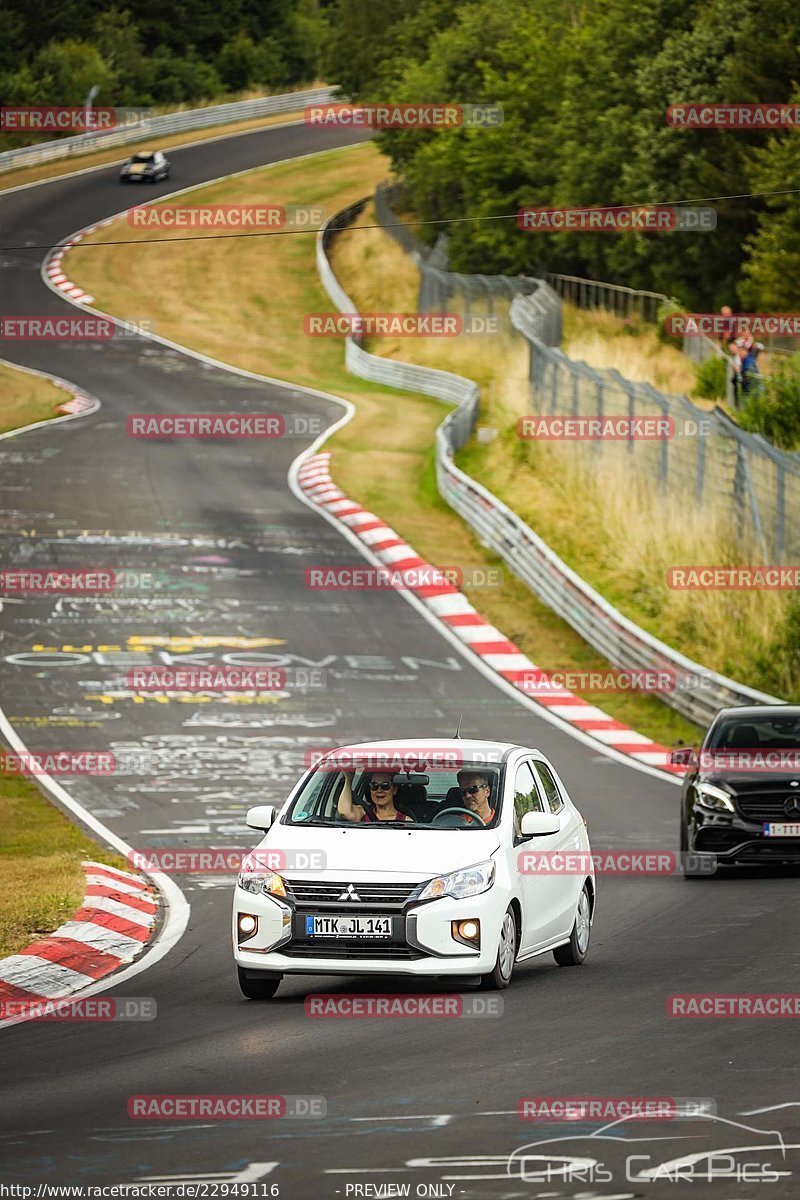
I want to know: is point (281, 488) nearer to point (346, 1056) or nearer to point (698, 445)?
point (698, 445)

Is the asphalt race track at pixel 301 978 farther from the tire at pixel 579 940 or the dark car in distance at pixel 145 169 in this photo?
the dark car in distance at pixel 145 169

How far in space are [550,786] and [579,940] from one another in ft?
3.44

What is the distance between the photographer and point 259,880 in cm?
1155

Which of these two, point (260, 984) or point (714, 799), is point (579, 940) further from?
point (714, 799)

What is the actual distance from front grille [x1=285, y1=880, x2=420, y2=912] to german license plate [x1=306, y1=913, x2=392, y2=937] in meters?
0.06

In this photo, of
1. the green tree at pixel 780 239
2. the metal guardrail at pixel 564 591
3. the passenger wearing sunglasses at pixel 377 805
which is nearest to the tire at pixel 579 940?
the passenger wearing sunglasses at pixel 377 805

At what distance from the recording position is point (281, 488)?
40.8 metres

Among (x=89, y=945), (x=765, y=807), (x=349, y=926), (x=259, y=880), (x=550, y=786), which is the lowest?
(x=765, y=807)

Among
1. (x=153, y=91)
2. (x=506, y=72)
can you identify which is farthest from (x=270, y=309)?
(x=153, y=91)

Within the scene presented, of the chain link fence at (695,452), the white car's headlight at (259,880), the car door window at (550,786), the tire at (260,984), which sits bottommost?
the chain link fence at (695,452)

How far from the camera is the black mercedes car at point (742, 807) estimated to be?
17.8m

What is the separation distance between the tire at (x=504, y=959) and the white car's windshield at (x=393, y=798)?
0.67m

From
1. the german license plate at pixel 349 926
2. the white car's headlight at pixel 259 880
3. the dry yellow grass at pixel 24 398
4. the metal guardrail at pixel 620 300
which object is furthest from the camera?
the dry yellow grass at pixel 24 398

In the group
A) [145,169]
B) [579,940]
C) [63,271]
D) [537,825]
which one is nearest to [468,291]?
[63,271]
